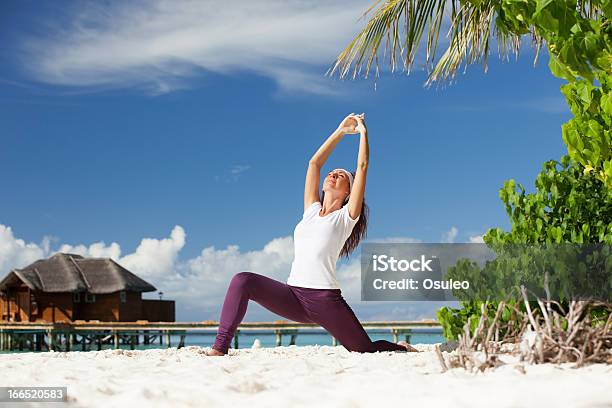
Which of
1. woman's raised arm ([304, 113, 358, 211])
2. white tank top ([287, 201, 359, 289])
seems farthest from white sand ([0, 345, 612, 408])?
woman's raised arm ([304, 113, 358, 211])

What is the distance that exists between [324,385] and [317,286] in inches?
70.9

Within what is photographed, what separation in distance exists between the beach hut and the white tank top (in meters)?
26.0

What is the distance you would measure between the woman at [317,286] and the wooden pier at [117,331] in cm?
1483

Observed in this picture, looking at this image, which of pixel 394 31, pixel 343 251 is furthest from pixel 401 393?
pixel 394 31

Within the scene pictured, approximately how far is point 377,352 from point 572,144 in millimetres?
1995

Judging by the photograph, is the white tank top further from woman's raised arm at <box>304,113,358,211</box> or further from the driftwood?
the driftwood

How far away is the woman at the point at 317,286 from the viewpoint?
191 inches

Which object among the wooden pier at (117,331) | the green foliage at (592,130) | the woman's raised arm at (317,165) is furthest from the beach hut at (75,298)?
the green foliage at (592,130)

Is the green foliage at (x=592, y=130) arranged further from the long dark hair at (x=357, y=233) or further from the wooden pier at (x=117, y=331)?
the wooden pier at (x=117, y=331)

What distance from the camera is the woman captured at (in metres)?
4.86

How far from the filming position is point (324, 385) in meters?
3.18

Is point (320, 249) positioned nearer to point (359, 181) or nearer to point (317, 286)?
point (317, 286)

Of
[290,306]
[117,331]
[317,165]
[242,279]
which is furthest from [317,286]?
[117,331]

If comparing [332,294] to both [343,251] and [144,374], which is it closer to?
[343,251]
